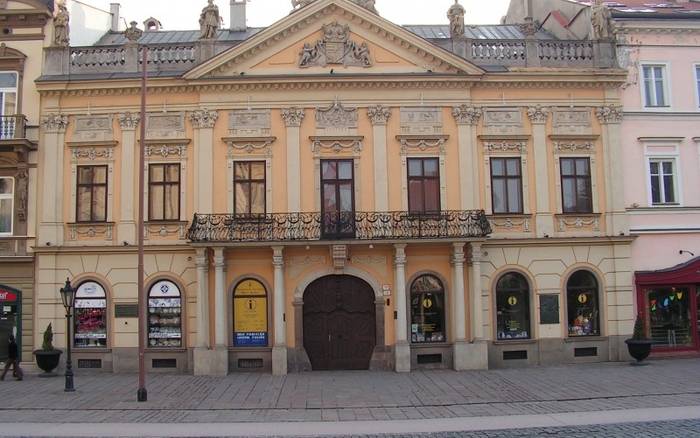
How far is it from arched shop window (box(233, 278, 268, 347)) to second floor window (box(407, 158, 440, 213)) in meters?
6.26

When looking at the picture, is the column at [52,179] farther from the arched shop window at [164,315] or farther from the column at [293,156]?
the column at [293,156]

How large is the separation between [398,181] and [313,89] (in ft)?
15.0

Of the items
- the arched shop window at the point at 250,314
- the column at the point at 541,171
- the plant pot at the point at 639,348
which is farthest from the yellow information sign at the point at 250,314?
the plant pot at the point at 639,348

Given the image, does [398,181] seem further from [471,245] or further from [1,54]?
[1,54]

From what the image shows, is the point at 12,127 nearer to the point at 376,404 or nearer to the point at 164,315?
the point at 164,315

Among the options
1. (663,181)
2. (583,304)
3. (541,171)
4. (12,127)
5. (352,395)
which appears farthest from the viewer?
(663,181)

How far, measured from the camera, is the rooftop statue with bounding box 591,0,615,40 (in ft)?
78.7

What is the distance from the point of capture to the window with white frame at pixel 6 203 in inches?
910

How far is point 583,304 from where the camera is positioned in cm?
2325

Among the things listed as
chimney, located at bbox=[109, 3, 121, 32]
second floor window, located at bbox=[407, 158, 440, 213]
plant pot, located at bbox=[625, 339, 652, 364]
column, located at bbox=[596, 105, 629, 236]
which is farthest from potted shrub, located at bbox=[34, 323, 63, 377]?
column, located at bbox=[596, 105, 629, 236]

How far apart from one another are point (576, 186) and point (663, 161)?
3.62m

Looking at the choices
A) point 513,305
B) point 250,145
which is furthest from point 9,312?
point 513,305

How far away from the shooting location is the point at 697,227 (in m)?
23.7

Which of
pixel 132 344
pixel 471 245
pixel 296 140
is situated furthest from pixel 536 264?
pixel 132 344
